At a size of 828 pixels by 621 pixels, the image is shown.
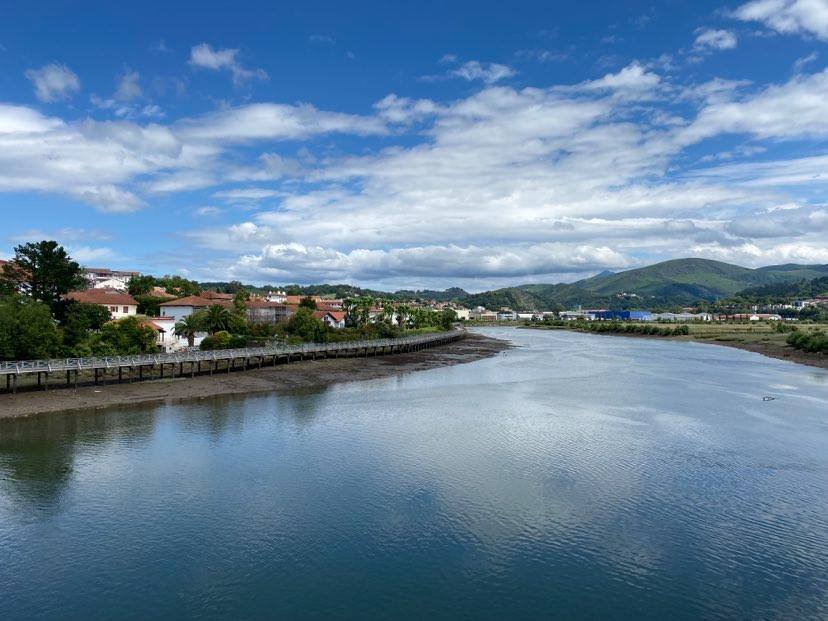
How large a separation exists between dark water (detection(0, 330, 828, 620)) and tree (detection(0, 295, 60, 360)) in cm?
1040

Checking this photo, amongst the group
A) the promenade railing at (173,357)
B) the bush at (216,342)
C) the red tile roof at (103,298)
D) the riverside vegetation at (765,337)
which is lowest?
the riverside vegetation at (765,337)

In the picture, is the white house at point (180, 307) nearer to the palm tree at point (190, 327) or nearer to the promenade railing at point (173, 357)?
the palm tree at point (190, 327)

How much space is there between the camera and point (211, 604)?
16484 millimetres

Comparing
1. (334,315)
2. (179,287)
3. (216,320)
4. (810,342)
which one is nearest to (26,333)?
(216,320)

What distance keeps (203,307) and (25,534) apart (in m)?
63.7

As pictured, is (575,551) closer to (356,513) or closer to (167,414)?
(356,513)

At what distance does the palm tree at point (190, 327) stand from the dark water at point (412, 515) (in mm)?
28038

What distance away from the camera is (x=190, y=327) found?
6925 centimetres

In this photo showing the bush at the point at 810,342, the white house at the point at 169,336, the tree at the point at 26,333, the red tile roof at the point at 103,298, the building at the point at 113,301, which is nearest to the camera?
the tree at the point at 26,333

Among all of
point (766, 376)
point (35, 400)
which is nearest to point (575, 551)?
point (35, 400)

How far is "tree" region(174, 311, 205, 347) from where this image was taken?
68.9 metres

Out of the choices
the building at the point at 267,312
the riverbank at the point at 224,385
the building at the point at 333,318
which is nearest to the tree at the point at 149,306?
the building at the point at 267,312

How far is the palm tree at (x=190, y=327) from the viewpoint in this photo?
68.9 m

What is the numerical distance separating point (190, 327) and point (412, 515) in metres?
53.8
